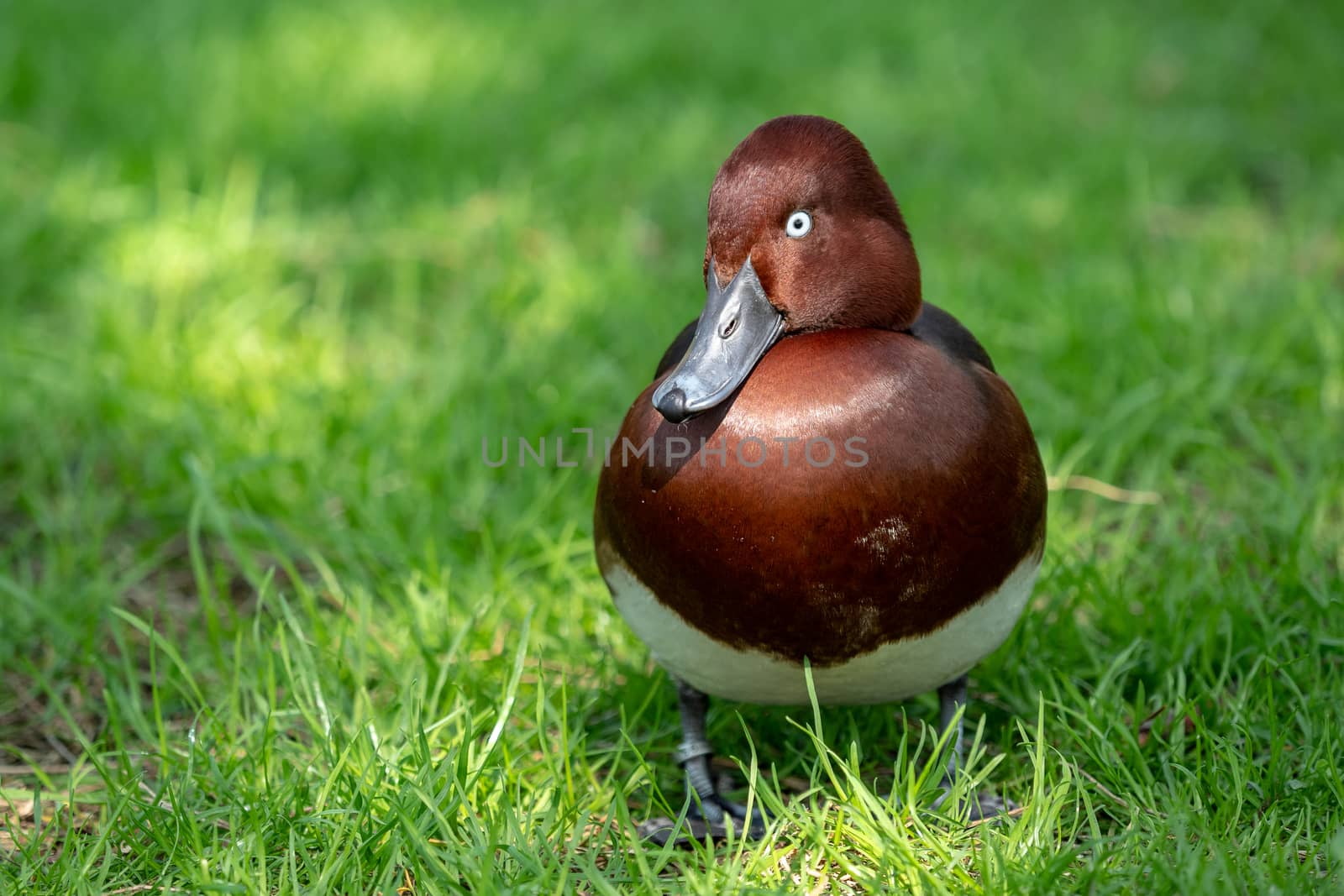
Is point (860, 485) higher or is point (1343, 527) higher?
point (860, 485)

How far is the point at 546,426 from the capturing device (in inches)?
136

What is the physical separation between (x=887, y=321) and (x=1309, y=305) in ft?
6.94

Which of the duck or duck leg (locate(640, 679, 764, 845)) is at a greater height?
the duck

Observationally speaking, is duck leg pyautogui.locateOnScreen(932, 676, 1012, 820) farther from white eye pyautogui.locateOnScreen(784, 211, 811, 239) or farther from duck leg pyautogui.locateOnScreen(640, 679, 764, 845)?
white eye pyautogui.locateOnScreen(784, 211, 811, 239)

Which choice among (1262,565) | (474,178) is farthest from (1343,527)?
(474,178)

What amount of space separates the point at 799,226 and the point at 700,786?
3.25 feet

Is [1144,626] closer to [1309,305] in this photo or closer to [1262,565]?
[1262,565]

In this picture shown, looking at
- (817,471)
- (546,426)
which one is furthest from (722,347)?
(546,426)

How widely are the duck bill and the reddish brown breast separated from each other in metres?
0.03

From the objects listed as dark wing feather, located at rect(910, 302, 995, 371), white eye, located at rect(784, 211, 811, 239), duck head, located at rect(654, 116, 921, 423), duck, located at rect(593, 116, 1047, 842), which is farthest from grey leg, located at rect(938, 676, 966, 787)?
white eye, located at rect(784, 211, 811, 239)

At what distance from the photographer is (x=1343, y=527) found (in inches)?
113

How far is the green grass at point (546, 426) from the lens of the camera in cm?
211

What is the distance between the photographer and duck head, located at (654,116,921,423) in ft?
6.68

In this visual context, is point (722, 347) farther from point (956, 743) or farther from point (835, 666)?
point (956, 743)
